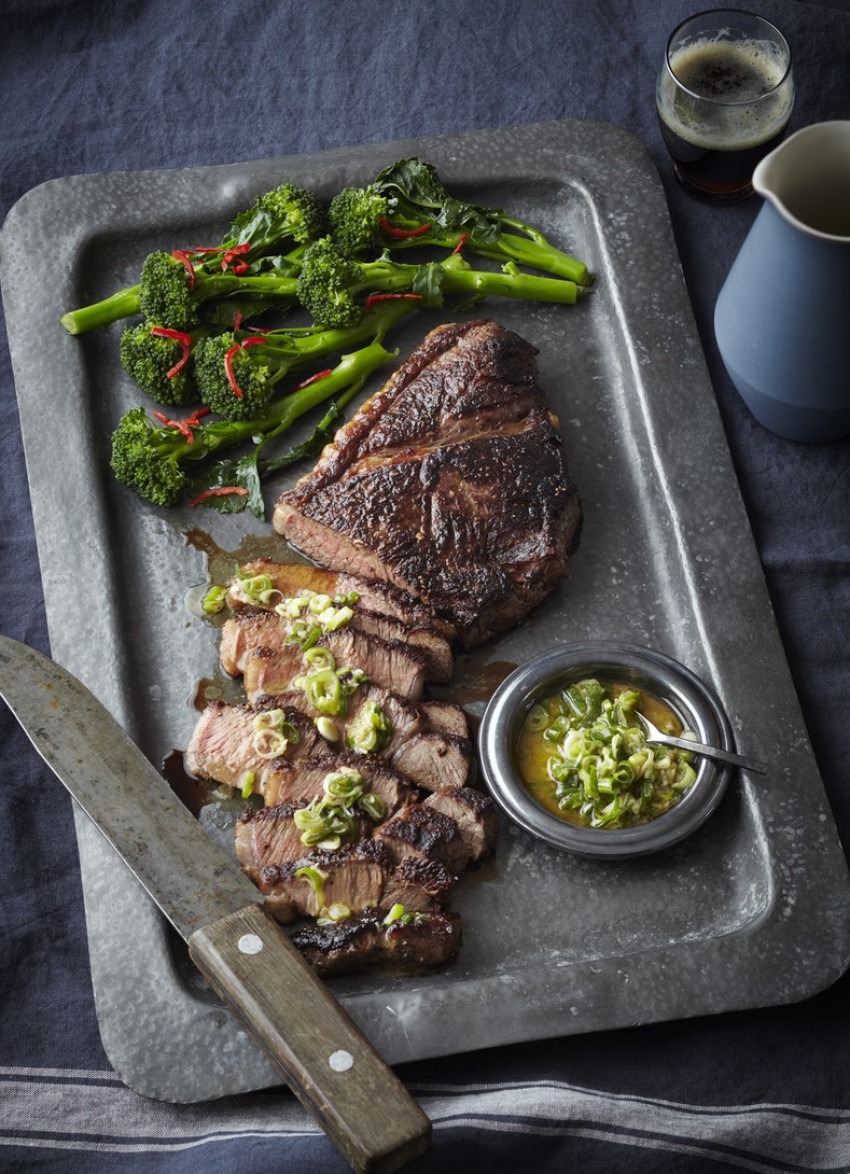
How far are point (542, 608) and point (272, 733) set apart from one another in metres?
1.10

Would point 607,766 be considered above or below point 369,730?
below

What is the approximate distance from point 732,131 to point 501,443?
1578 millimetres

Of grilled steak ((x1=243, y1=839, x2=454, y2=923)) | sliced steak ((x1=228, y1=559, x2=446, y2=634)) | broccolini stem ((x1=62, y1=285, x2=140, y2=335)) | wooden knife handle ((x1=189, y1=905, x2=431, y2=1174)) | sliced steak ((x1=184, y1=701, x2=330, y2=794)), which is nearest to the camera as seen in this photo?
wooden knife handle ((x1=189, y1=905, x2=431, y2=1174))

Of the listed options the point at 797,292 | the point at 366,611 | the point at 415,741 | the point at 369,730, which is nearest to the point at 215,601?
the point at 366,611

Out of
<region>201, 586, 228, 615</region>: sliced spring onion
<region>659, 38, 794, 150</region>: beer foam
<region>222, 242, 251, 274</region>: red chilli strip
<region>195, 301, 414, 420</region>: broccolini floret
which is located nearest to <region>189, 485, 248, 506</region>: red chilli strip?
<region>195, 301, 414, 420</region>: broccolini floret

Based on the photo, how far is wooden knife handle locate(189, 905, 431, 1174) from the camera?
11.0ft

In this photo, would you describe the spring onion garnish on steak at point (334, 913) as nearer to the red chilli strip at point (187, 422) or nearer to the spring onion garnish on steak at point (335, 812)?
the spring onion garnish on steak at point (335, 812)

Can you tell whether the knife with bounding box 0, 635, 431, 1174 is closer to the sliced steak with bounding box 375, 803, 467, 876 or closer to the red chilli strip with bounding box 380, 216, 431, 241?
the sliced steak with bounding box 375, 803, 467, 876

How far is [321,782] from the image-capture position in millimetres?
4156

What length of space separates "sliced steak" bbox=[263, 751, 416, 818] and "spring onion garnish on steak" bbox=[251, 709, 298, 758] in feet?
0.18

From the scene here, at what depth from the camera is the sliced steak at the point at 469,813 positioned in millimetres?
4145

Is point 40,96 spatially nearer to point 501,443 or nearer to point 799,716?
point 501,443

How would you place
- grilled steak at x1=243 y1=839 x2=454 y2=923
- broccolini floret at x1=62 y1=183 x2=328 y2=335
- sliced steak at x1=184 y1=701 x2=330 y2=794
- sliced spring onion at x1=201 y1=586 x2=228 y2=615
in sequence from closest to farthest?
grilled steak at x1=243 y1=839 x2=454 y2=923
sliced steak at x1=184 y1=701 x2=330 y2=794
sliced spring onion at x1=201 y1=586 x2=228 y2=615
broccolini floret at x1=62 y1=183 x2=328 y2=335

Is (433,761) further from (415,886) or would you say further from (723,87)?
(723,87)
